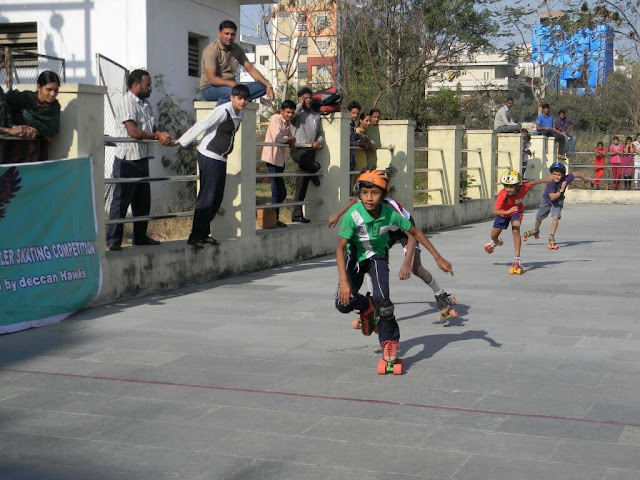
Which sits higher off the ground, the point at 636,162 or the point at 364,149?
the point at 364,149

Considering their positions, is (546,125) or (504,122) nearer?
(504,122)

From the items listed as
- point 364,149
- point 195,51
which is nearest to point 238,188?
point 364,149

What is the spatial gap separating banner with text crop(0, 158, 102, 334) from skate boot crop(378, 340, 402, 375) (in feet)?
11.0

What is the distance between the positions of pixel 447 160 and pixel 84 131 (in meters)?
12.1

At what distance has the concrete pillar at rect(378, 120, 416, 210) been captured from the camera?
18.2 m

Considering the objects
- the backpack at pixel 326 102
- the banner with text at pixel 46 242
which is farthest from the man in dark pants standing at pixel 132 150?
the backpack at pixel 326 102

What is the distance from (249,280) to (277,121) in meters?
3.01

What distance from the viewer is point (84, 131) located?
988 centimetres

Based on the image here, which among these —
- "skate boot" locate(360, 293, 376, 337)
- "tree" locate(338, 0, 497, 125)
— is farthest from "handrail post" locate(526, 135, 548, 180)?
"skate boot" locate(360, 293, 376, 337)

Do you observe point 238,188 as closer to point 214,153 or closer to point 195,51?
point 214,153

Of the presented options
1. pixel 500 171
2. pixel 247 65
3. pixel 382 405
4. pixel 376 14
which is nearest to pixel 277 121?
pixel 247 65

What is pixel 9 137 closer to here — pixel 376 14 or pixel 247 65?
pixel 247 65

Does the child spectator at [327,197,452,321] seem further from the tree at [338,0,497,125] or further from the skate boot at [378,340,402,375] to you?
the tree at [338,0,497,125]

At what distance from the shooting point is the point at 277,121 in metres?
14.3
